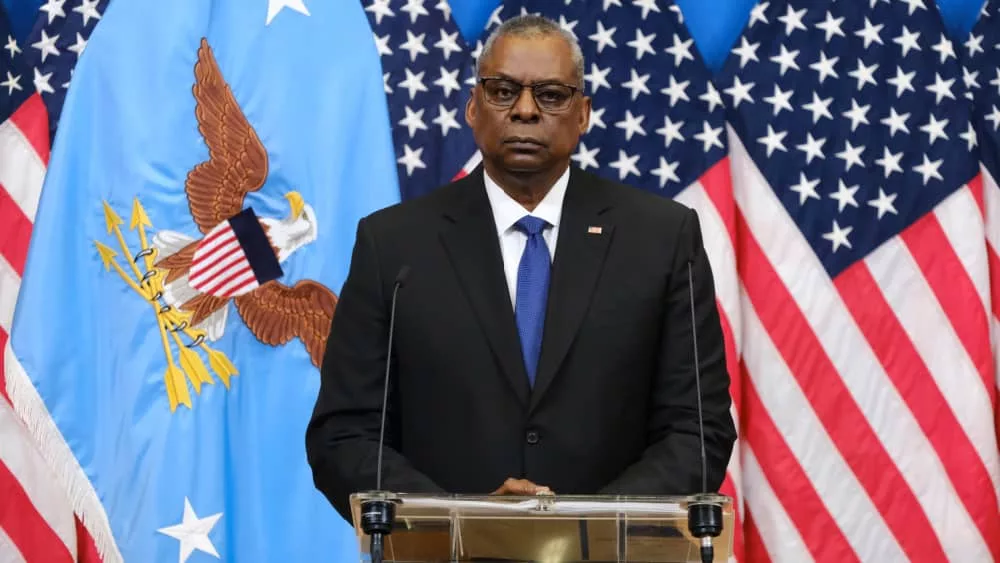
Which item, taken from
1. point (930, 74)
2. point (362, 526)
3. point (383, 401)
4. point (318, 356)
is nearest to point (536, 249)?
point (383, 401)

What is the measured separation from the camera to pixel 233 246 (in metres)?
4.69

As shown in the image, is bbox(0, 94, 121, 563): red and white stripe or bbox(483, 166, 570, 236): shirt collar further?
bbox(0, 94, 121, 563): red and white stripe

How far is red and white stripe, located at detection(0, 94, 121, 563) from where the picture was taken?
450cm

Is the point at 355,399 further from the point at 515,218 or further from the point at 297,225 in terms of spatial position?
the point at 297,225

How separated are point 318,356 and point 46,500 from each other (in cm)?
96

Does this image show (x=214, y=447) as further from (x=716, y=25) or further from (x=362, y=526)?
(x=362, y=526)

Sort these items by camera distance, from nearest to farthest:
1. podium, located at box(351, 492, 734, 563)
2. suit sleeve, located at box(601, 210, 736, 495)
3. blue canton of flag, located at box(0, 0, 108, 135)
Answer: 1. podium, located at box(351, 492, 734, 563)
2. suit sleeve, located at box(601, 210, 736, 495)
3. blue canton of flag, located at box(0, 0, 108, 135)

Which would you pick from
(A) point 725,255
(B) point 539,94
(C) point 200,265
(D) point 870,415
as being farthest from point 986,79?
(B) point 539,94

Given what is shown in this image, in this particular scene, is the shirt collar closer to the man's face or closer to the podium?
the man's face

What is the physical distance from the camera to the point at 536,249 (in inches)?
112

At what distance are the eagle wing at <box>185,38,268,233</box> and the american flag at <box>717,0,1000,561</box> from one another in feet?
5.31

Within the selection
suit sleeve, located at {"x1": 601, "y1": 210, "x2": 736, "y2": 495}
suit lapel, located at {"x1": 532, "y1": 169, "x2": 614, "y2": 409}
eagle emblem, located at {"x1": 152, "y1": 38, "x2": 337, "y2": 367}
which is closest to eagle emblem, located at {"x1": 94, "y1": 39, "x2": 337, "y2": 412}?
eagle emblem, located at {"x1": 152, "y1": 38, "x2": 337, "y2": 367}

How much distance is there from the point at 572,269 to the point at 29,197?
260 cm

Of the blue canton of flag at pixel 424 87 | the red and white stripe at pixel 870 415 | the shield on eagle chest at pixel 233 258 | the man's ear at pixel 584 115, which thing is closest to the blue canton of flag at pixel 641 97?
the blue canton of flag at pixel 424 87
